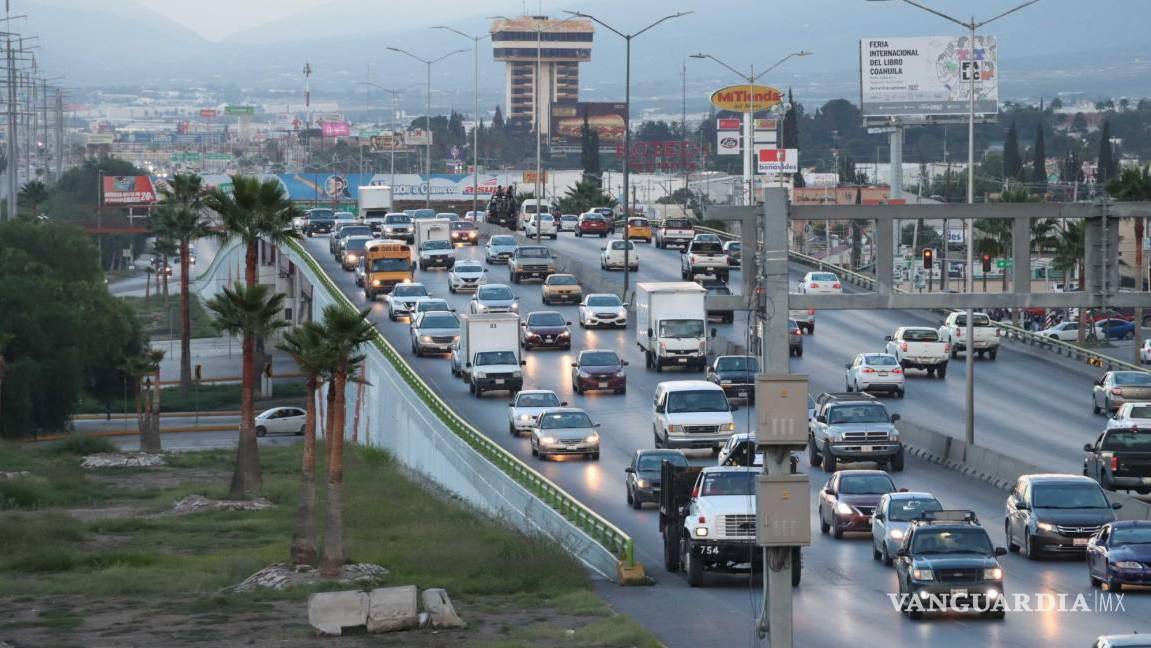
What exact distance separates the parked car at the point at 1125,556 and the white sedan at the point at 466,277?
175 ft

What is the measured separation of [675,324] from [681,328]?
0.27m

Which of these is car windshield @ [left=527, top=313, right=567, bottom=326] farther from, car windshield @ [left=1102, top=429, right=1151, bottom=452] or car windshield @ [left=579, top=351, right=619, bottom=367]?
car windshield @ [left=1102, top=429, right=1151, bottom=452]

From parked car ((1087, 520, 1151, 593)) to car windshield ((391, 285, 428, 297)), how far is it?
4791cm

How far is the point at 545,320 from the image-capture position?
6762 centimetres

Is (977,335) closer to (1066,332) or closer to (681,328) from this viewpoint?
(681,328)

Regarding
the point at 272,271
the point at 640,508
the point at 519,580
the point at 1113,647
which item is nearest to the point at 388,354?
the point at 640,508

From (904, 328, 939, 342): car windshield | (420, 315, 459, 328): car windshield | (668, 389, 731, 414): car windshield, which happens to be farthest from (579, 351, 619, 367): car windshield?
(668, 389, 731, 414): car windshield

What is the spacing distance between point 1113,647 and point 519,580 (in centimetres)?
1660

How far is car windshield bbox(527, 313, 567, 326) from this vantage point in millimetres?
67375

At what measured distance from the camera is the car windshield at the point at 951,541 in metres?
28.0

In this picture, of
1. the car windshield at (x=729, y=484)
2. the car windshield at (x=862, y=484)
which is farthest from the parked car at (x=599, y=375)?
the car windshield at (x=729, y=484)

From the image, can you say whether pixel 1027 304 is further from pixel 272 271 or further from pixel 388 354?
pixel 272 271

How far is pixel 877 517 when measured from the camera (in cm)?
3419

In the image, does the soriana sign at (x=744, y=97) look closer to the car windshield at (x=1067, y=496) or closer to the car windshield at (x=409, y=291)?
the car windshield at (x=409, y=291)
